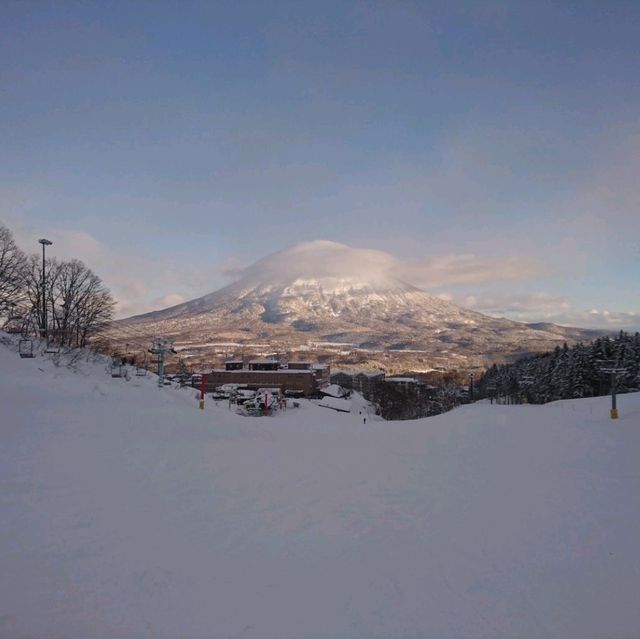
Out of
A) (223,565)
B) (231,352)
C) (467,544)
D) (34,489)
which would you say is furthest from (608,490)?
(231,352)

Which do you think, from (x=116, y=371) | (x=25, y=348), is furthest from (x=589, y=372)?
(x=25, y=348)

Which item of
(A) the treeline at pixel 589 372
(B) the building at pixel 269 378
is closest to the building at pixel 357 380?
(B) the building at pixel 269 378

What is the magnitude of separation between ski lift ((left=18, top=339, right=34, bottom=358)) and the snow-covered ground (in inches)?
261

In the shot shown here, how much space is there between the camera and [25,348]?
59.0 ft

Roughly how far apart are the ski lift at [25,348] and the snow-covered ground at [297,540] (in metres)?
6.62

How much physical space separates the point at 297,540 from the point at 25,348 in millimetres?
17060

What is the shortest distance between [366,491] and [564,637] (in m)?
4.04

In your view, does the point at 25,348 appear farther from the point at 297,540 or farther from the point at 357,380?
the point at 357,380

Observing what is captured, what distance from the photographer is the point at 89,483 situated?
643 cm

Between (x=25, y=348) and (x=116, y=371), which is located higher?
(x=25, y=348)

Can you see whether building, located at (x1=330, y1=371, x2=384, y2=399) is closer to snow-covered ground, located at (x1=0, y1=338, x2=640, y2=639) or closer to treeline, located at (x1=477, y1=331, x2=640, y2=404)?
treeline, located at (x1=477, y1=331, x2=640, y2=404)

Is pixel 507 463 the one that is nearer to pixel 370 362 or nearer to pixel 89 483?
pixel 89 483

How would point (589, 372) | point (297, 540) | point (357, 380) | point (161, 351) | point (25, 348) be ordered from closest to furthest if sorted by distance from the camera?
point (297, 540) < point (25, 348) < point (161, 351) < point (589, 372) < point (357, 380)

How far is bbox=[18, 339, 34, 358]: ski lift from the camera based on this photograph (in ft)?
53.7
